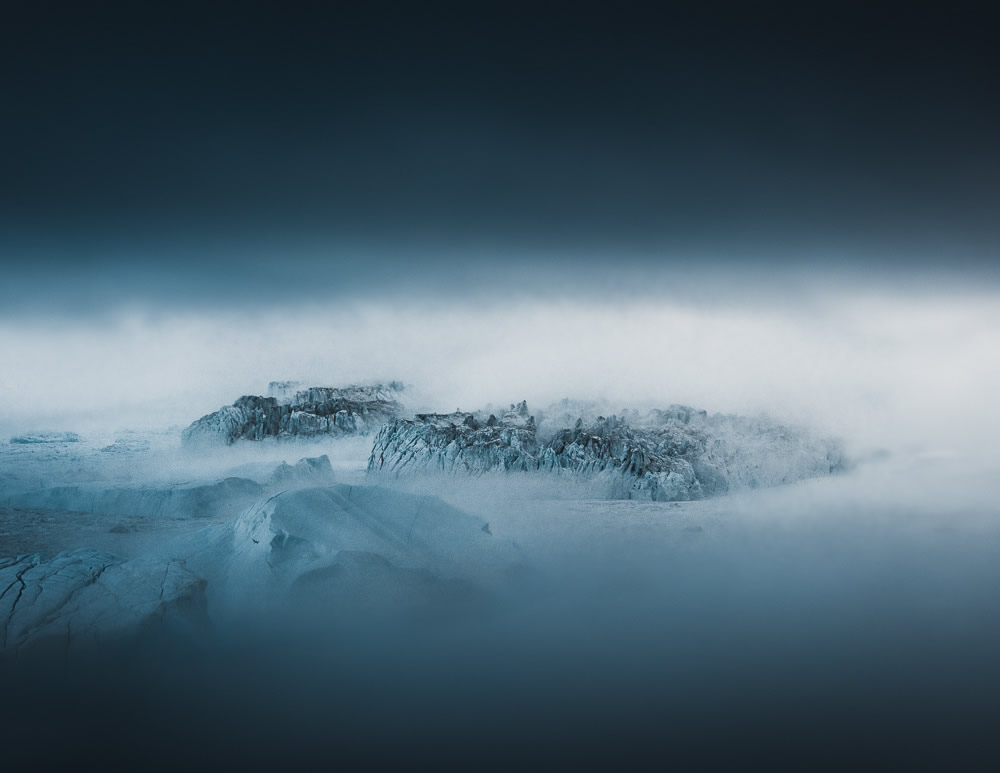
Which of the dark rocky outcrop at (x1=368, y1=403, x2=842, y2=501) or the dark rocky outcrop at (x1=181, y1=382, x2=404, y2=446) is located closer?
the dark rocky outcrop at (x1=368, y1=403, x2=842, y2=501)

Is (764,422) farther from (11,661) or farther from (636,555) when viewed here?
(11,661)

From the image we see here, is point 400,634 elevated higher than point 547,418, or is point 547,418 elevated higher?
point 547,418

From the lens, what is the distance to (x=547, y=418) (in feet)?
113

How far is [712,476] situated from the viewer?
98.6 ft

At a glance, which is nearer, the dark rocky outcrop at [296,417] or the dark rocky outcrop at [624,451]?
the dark rocky outcrop at [624,451]

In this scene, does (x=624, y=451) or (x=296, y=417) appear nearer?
(x=624, y=451)

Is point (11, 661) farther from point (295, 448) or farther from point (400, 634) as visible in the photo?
point (295, 448)

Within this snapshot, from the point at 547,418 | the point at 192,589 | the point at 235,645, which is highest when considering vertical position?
the point at 547,418

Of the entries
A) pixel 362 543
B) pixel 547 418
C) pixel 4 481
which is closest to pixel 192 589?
pixel 362 543

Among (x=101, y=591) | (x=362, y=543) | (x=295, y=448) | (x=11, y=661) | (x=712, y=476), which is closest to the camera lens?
(x=11, y=661)

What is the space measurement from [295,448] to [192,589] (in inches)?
1089

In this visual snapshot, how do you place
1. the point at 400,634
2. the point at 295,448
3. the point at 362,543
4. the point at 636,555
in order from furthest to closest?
the point at 295,448, the point at 636,555, the point at 362,543, the point at 400,634

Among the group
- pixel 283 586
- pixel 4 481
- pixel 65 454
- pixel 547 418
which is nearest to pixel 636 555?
pixel 283 586

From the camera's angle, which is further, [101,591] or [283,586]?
[283,586]
